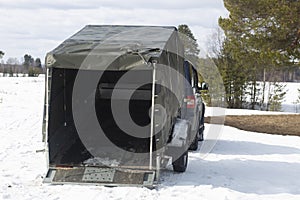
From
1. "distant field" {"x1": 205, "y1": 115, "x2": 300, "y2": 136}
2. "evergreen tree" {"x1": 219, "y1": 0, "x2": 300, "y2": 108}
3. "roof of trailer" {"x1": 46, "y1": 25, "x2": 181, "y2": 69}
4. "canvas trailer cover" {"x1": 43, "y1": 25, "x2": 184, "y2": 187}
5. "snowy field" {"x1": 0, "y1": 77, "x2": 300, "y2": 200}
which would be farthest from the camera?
"evergreen tree" {"x1": 219, "y1": 0, "x2": 300, "y2": 108}

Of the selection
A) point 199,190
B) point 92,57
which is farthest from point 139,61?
point 199,190

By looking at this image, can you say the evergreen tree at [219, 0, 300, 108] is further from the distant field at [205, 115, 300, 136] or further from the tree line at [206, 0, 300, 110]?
the distant field at [205, 115, 300, 136]

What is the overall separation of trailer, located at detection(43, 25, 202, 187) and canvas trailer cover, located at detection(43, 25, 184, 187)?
0.01 metres

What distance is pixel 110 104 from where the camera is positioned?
9047 millimetres

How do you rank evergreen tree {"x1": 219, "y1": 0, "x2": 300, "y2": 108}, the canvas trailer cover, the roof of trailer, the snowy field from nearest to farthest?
the snowy field < the roof of trailer < the canvas trailer cover < evergreen tree {"x1": 219, "y1": 0, "x2": 300, "y2": 108}

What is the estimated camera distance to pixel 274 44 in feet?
62.2

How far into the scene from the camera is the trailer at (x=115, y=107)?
252 inches

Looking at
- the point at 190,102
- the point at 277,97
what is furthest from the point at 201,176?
the point at 277,97

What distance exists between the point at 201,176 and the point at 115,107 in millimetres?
2574

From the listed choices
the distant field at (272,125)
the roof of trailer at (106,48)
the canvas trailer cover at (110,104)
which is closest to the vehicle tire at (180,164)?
the canvas trailer cover at (110,104)

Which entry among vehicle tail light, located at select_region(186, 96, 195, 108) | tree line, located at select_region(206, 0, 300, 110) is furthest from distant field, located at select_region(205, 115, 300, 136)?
vehicle tail light, located at select_region(186, 96, 195, 108)

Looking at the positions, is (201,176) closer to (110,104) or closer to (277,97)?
(110,104)

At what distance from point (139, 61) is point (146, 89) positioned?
2556 millimetres

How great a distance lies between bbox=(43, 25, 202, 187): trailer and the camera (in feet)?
21.0
